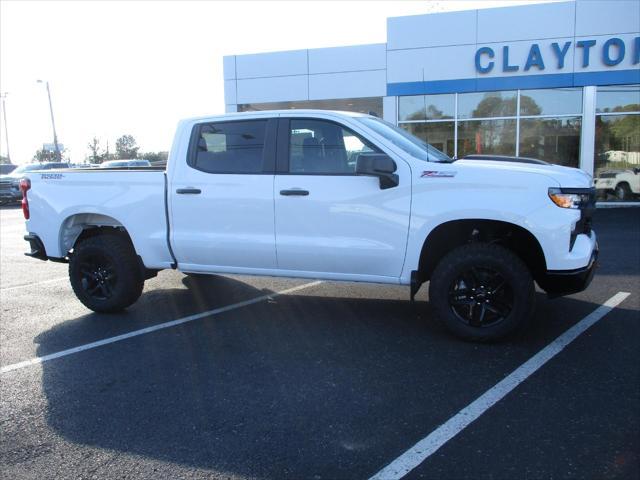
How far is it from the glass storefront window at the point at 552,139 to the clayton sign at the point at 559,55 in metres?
1.66

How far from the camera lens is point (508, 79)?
55.6 ft

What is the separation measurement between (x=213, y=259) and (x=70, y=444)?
2.37 metres

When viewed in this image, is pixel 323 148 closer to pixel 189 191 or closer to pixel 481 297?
pixel 189 191

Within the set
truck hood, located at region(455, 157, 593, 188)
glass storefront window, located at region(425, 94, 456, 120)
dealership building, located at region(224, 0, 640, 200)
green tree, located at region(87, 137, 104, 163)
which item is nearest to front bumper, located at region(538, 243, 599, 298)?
truck hood, located at region(455, 157, 593, 188)

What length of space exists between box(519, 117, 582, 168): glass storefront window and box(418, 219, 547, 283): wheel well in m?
13.7

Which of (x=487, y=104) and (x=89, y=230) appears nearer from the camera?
(x=89, y=230)

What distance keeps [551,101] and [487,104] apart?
1917 millimetres

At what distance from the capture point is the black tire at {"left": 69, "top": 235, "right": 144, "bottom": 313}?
561 centimetres

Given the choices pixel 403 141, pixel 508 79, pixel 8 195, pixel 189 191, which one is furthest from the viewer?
pixel 8 195

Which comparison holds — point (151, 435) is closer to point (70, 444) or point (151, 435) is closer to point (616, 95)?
point (70, 444)

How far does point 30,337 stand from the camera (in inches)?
203

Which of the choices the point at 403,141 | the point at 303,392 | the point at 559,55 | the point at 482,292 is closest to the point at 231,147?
the point at 403,141

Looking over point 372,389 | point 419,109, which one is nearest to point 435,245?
point 372,389

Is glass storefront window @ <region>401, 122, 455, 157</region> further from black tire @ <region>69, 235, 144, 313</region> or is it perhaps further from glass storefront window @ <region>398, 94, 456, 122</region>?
black tire @ <region>69, 235, 144, 313</region>
